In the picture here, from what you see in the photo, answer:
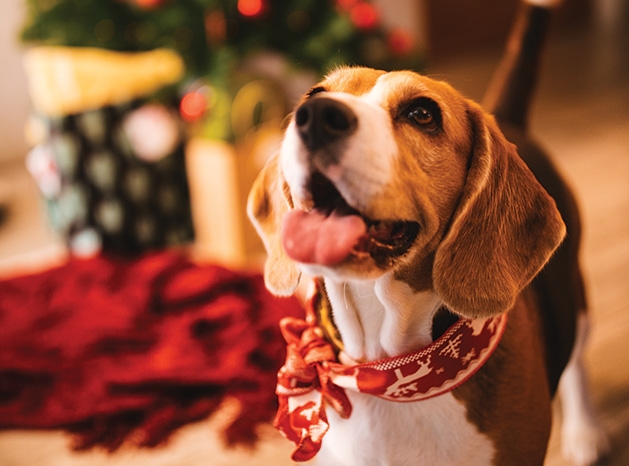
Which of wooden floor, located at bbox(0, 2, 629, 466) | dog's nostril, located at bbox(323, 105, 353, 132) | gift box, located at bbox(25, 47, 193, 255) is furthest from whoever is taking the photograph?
gift box, located at bbox(25, 47, 193, 255)

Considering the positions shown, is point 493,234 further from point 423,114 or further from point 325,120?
point 325,120

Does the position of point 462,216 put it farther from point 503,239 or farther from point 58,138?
point 58,138

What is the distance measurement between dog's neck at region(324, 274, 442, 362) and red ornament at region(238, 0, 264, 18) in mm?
2400

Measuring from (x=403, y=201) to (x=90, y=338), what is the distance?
1848 mm

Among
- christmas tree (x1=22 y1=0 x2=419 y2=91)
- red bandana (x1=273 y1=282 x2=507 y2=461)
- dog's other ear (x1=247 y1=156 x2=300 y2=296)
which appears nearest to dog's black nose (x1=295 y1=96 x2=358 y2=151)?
dog's other ear (x1=247 y1=156 x2=300 y2=296)

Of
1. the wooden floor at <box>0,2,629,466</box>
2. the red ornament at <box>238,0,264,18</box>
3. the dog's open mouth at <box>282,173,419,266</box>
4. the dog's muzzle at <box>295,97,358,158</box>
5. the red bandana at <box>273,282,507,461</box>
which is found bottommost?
the wooden floor at <box>0,2,629,466</box>

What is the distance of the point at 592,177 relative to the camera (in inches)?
153

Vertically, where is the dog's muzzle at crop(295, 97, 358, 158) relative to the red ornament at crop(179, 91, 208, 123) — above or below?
above

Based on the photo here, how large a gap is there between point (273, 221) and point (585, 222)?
2403 millimetres

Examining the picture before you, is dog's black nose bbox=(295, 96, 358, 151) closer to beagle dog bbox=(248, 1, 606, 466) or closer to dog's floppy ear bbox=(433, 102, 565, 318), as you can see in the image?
beagle dog bbox=(248, 1, 606, 466)

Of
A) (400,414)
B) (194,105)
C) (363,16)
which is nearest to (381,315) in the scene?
(400,414)

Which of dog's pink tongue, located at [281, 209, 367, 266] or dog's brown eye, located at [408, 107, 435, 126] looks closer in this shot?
dog's pink tongue, located at [281, 209, 367, 266]

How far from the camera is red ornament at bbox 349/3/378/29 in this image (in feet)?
11.8

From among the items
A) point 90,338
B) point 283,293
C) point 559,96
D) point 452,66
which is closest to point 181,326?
point 90,338
